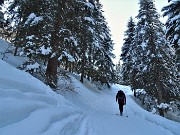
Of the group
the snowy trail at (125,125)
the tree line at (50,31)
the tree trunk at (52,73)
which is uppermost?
the tree line at (50,31)

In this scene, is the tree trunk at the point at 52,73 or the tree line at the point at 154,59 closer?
the tree trunk at the point at 52,73

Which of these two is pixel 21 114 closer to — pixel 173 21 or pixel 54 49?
pixel 54 49

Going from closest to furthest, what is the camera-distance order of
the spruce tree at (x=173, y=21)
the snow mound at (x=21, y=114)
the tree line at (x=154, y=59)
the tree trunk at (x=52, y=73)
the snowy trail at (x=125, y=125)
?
the snow mound at (x=21, y=114) < the snowy trail at (x=125, y=125) < the tree trunk at (x=52, y=73) < the spruce tree at (x=173, y=21) < the tree line at (x=154, y=59)

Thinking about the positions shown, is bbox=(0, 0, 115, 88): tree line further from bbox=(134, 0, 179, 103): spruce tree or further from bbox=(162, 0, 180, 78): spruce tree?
bbox=(134, 0, 179, 103): spruce tree

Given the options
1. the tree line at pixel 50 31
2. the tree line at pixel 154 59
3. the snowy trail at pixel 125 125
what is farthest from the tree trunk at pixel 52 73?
the tree line at pixel 154 59

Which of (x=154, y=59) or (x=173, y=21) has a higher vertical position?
(x=173, y=21)

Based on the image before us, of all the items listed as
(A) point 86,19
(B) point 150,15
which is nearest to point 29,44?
(A) point 86,19

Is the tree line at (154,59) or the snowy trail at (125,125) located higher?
the tree line at (154,59)

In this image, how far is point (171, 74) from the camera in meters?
27.7

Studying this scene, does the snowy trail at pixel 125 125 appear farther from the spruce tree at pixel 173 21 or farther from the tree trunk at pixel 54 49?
the spruce tree at pixel 173 21


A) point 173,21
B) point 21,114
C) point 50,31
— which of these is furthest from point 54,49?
point 173,21

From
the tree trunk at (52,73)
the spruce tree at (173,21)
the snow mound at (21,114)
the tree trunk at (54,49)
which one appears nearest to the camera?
the snow mound at (21,114)

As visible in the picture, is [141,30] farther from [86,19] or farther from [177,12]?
[86,19]

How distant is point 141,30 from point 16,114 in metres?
24.3
